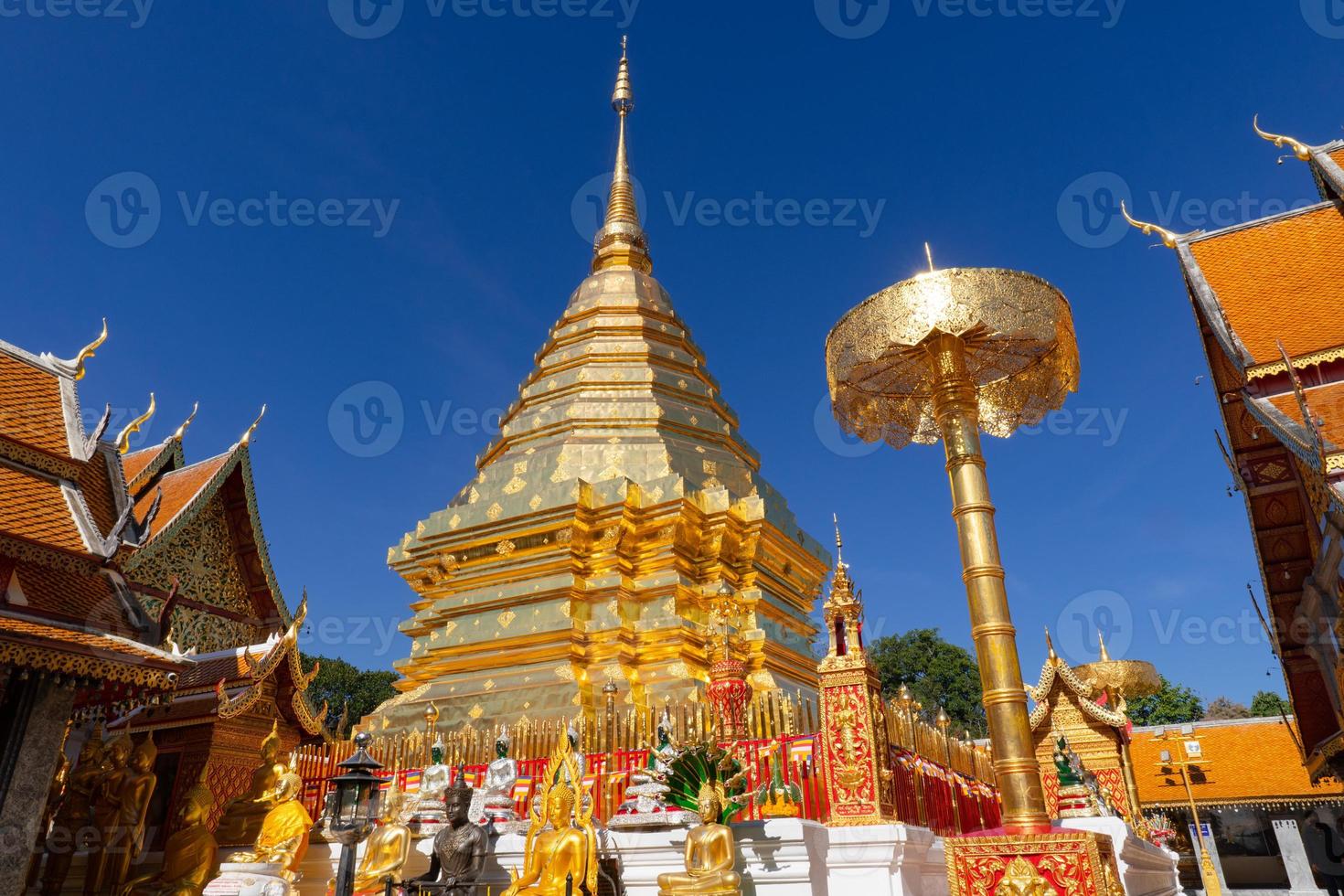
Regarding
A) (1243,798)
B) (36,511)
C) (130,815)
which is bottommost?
(130,815)

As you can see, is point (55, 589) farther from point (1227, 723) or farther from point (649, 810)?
point (1227, 723)

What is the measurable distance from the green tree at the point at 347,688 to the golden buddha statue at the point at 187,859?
31481 millimetres

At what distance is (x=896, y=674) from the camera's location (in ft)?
136

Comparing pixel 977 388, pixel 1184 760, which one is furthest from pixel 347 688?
pixel 977 388

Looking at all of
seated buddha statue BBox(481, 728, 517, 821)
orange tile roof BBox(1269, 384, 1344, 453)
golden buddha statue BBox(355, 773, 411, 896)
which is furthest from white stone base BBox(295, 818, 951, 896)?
orange tile roof BBox(1269, 384, 1344, 453)

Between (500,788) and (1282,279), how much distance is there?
375 inches

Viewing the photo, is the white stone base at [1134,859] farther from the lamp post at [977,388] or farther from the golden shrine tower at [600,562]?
the golden shrine tower at [600,562]

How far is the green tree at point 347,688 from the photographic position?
3759cm

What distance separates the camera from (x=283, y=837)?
7480 mm

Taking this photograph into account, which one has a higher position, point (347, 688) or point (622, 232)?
point (622, 232)

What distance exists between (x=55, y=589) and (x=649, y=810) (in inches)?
200

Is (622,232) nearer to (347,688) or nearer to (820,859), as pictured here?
(820,859)

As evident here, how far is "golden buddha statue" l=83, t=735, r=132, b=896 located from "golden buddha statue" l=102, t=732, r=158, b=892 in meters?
0.03

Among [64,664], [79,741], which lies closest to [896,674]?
[79,741]
